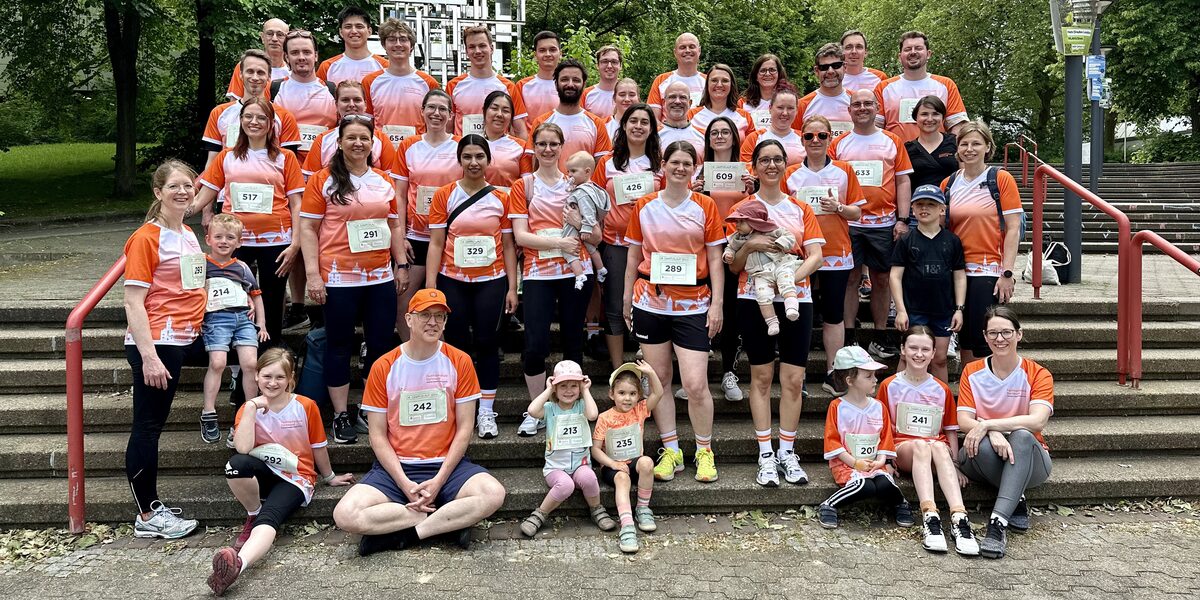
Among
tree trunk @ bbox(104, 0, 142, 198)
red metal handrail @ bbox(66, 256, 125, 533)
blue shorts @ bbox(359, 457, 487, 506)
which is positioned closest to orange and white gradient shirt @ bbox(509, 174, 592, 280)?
blue shorts @ bbox(359, 457, 487, 506)

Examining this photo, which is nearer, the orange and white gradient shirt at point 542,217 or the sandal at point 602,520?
the sandal at point 602,520

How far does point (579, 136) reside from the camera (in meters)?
6.09

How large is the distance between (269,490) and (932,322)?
406 centimetres

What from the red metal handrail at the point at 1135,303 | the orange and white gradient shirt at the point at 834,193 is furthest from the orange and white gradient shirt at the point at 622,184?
the red metal handrail at the point at 1135,303

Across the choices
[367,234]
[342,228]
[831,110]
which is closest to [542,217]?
[367,234]

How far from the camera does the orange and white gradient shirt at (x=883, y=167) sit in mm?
5891

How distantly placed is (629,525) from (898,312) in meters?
2.18

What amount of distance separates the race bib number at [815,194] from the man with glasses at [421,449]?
243 centimetres

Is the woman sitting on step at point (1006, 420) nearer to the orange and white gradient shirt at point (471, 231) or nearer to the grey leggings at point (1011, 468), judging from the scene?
the grey leggings at point (1011, 468)

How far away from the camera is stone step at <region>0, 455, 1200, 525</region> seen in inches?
193

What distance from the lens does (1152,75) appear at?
2627 centimetres

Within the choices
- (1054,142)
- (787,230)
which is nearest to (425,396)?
(787,230)

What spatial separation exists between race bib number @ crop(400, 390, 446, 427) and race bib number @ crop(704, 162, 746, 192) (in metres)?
2.25

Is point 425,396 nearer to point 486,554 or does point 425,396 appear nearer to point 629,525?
point 486,554
